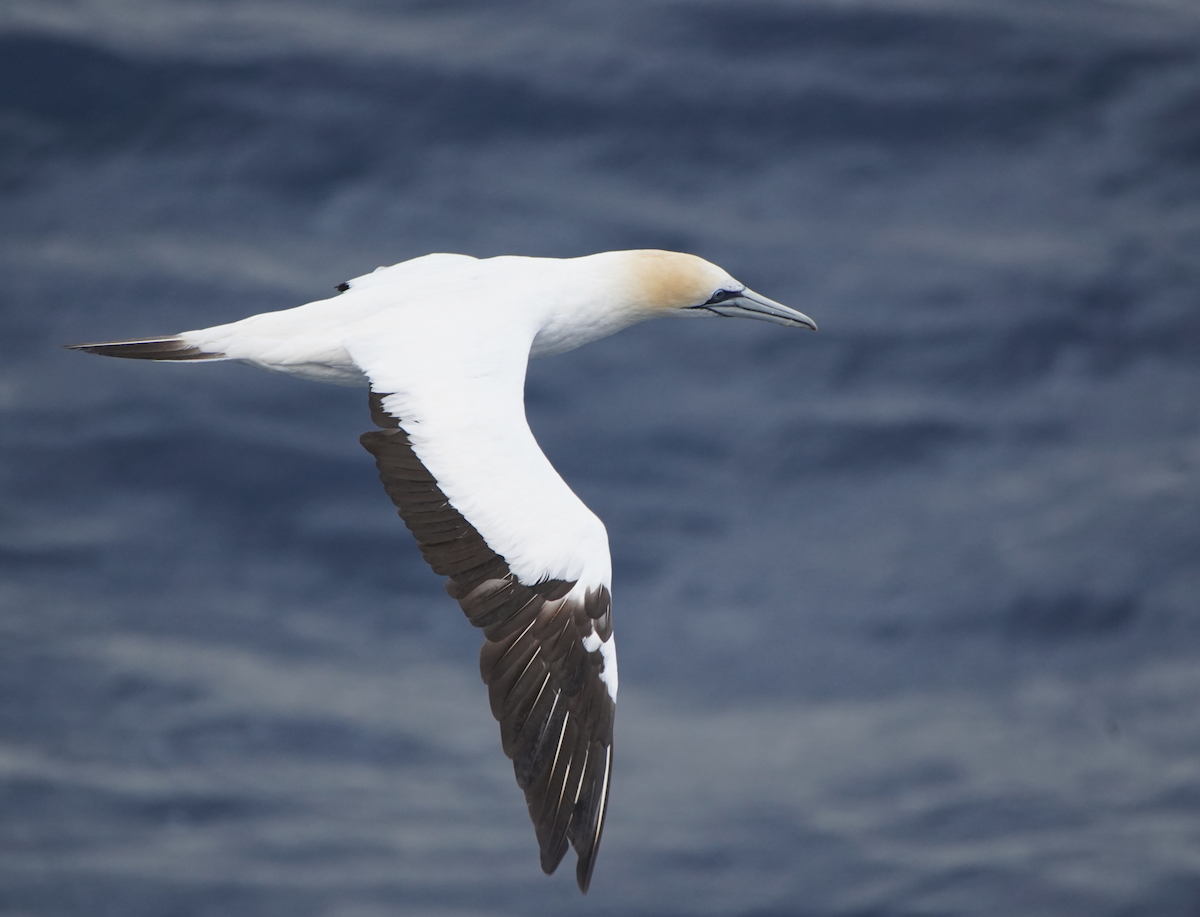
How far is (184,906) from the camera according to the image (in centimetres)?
1488

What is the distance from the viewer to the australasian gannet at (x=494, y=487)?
8211mm

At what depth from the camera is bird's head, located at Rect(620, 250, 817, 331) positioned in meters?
10.4

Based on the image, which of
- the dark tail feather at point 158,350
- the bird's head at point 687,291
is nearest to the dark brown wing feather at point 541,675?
the dark tail feather at point 158,350

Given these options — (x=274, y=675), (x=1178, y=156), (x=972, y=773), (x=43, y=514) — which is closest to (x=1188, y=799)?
(x=972, y=773)

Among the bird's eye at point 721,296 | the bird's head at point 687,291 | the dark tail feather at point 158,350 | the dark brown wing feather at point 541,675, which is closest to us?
the dark brown wing feather at point 541,675

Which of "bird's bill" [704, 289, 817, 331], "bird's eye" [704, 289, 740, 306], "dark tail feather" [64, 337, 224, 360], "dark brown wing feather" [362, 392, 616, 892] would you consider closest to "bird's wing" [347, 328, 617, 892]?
"dark brown wing feather" [362, 392, 616, 892]

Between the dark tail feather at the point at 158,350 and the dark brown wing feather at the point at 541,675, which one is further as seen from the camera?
the dark tail feather at the point at 158,350

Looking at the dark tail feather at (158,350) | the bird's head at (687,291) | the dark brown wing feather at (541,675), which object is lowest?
the dark brown wing feather at (541,675)

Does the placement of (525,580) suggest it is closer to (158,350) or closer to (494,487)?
(494,487)

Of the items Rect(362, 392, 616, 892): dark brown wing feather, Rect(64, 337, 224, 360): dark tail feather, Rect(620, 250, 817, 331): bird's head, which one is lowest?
Rect(362, 392, 616, 892): dark brown wing feather

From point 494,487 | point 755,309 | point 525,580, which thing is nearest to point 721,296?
point 755,309

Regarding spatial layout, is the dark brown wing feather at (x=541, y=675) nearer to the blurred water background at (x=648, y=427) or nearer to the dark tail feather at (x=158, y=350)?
the dark tail feather at (x=158, y=350)

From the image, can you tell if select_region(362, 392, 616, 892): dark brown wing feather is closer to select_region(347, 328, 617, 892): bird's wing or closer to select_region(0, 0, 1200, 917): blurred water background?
select_region(347, 328, 617, 892): bird's wing

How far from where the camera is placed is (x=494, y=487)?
8453 mm
